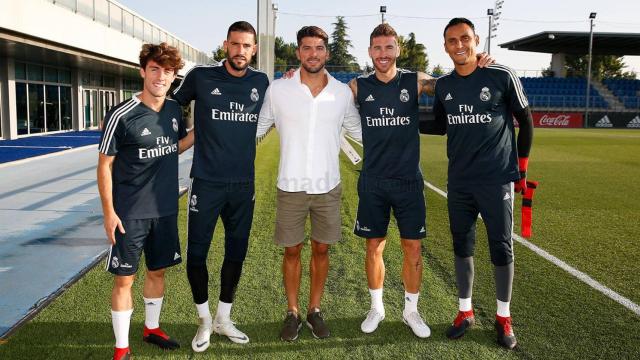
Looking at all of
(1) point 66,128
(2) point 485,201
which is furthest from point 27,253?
(1) point 66,128

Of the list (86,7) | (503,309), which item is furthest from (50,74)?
(503,309)

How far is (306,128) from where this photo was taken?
3.54 metres

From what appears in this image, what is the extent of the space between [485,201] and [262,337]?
1.76m

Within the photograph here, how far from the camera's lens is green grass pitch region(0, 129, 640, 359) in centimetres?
331

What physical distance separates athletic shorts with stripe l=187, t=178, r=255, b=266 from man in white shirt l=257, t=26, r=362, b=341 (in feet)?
0.85

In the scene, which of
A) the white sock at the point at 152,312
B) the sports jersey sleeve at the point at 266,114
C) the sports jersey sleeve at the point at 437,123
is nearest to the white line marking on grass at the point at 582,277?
the sports jersey sleeve at the point at 437,123

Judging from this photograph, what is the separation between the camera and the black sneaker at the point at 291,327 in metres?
3.52

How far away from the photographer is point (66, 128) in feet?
79.9

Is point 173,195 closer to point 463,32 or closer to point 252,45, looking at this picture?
point 252,45

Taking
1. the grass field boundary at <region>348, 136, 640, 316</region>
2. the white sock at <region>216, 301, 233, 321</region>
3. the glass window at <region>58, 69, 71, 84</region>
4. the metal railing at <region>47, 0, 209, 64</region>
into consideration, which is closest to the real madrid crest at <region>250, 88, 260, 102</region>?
the grass field boundary at <region>348, 136, 640, 316</region>

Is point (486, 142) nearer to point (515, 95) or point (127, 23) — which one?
point (515, 95)

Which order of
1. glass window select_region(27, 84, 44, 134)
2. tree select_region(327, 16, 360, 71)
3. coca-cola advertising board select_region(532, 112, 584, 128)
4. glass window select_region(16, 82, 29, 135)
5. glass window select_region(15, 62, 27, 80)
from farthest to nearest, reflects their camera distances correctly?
tree select_region(327, 16, 360, 71) → coca-cola advertising board select_region(532, 112, 584, 128) → glass window select_region(27, 84, 44, 134) → glass window select_region(16, 82, 29, 135) → glass window select_region(15, 62, 27, 80)

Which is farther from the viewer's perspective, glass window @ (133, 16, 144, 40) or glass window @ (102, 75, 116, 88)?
glass window @ (102, 75, 116, 88)

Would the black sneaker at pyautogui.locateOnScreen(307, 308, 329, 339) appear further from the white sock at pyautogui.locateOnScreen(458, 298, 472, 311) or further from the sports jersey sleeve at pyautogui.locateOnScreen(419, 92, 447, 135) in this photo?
the sports jersey sleeve at pyautogui.locateOnScreen(419, 92, 447, 135)
